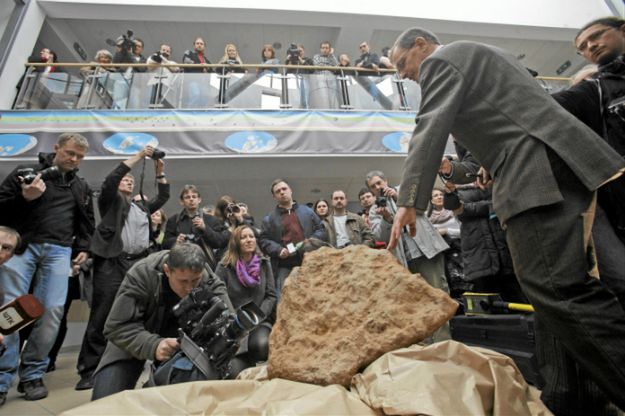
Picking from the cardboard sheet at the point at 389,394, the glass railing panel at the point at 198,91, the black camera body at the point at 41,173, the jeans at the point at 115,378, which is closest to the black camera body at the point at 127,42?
the glass railing panel at the point at 198,91

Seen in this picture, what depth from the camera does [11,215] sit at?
76.0 inches

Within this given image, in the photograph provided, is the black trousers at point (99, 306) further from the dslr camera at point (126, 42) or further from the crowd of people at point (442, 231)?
the dslr camera at point (126, 42)

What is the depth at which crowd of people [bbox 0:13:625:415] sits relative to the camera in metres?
0.82

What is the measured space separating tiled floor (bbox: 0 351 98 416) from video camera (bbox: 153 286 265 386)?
2.19 feet

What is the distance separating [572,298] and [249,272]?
1.94 metres

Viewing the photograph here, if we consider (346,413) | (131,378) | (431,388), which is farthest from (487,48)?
(131,378)

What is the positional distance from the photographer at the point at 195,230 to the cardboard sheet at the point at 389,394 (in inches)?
74.2

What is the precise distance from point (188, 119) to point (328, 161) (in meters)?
1.88

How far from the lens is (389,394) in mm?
834

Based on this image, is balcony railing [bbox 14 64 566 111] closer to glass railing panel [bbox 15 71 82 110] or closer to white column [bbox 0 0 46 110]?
glass railing panel [bbox 15 71 82 110]

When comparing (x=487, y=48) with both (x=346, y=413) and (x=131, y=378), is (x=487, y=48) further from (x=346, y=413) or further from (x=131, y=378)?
(x=131, y=378)

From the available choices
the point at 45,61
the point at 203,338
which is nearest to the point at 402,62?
the point at 203,338

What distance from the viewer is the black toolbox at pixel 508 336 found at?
1439 millimetres

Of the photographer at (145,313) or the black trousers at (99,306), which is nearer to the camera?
the photographer at (145,313)
